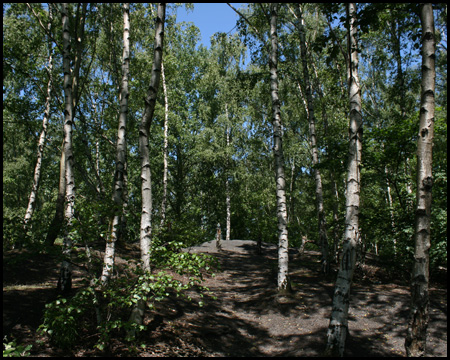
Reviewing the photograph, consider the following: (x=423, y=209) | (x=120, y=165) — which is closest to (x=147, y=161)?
(x=120, y=165)

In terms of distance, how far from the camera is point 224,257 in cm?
1581

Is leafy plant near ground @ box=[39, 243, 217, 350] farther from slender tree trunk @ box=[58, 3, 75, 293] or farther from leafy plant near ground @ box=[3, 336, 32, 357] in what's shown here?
slender tree trunk @ box=[58, 3, 75, 293]

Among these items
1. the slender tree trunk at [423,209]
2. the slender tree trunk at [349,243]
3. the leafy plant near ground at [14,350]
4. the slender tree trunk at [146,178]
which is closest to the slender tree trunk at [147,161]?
the slender tree trunk at [146,178]

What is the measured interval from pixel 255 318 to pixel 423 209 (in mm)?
5117

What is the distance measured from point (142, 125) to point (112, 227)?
178 cm

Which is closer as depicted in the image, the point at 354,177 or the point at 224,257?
the point at 354,177

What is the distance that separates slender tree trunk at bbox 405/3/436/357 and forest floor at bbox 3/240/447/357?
7.52 ft

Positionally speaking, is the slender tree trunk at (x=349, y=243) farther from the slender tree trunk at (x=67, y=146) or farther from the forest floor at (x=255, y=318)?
the slender tree trunk at (x=67, y=146)

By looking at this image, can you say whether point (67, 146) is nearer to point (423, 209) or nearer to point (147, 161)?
point (147, 161)

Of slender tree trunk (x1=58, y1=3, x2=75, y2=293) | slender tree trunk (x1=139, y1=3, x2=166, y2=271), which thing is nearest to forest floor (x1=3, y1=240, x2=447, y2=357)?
slender tree trunk (x1=58, y1=3, x2=75, y2=293)

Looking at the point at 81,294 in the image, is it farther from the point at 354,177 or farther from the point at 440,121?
the point at 440,121

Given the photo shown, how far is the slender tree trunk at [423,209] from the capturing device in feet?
11.0

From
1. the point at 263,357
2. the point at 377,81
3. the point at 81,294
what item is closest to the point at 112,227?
the point at 81,294

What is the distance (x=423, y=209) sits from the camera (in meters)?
3.51
